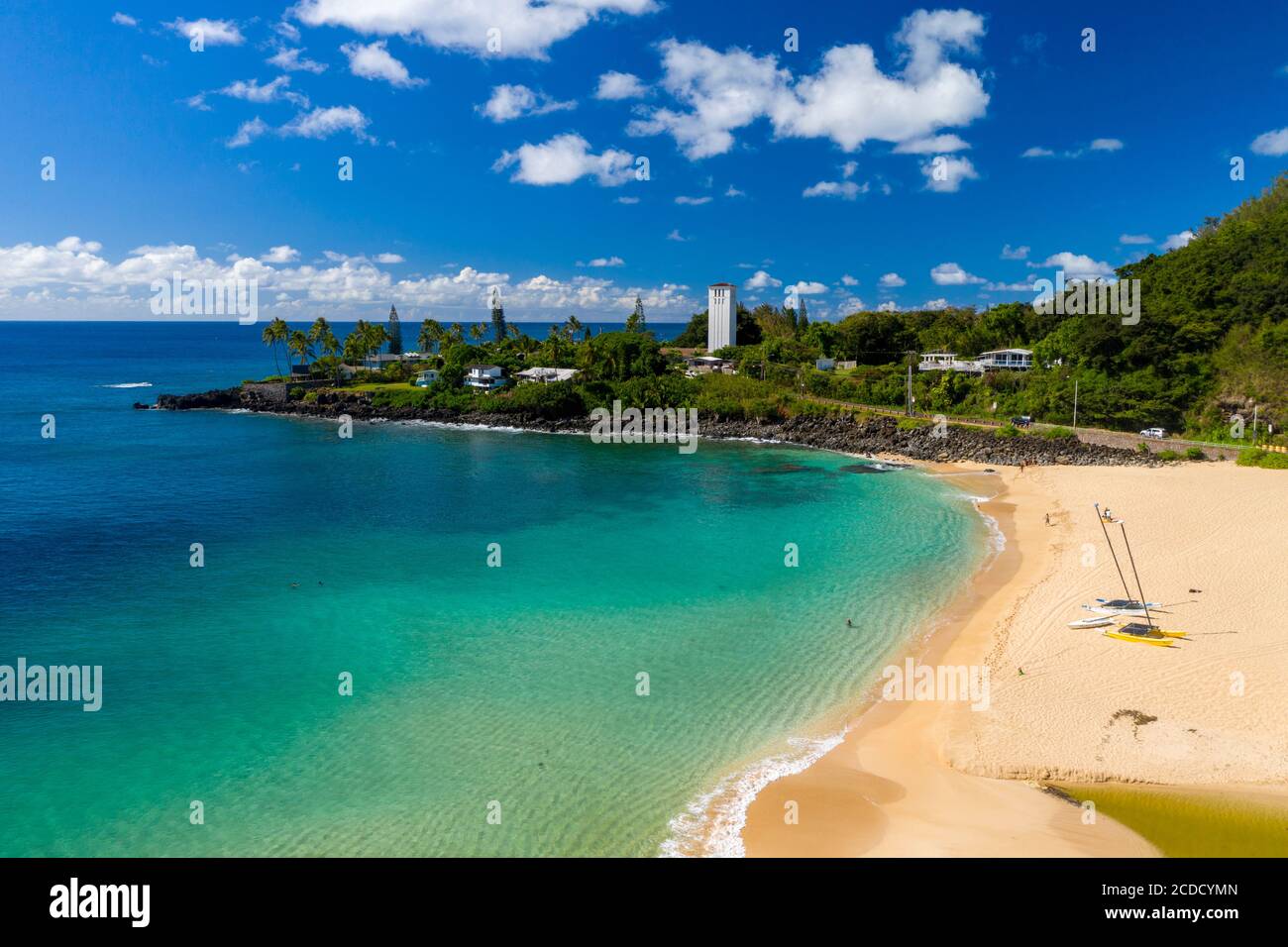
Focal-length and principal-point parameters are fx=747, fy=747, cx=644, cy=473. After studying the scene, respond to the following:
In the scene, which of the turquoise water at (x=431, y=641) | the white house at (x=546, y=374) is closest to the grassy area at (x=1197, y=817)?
the turquoise water at (x=431, y=641)

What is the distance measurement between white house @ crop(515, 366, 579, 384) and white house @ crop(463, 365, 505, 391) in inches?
84.2

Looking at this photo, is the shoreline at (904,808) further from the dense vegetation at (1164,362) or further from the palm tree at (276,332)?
the palm tree at (276,332)

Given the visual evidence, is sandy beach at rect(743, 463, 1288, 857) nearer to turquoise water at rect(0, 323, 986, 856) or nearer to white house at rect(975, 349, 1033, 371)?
turquoise water at rect(0, 323, 986, 856)

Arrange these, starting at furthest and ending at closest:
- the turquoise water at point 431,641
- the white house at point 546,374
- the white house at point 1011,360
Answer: the white house at point 546,374 < the white house at point 1011,360 < the turquoise water at point 431,641

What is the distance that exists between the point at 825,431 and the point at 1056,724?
4536 cm

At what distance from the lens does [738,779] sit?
1557cm

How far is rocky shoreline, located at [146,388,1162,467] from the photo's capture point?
4991cm

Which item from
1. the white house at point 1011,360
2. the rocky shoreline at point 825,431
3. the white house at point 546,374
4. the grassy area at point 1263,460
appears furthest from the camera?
the white house at point 546,374

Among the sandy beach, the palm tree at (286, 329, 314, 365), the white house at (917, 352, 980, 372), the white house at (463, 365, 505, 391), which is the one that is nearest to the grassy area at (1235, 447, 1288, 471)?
the sandy beach

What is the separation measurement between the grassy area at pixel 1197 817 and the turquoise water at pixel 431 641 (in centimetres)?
598

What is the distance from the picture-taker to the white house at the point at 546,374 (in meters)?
78.2
